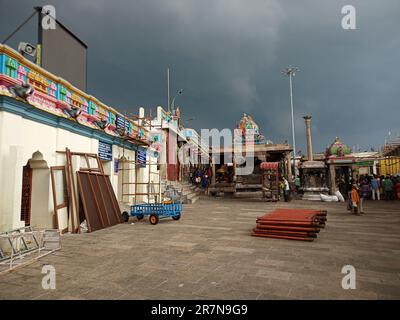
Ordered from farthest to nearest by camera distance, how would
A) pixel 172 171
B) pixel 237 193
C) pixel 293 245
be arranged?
pixel 237 193 → pixel 172 171 → pixel 293 245

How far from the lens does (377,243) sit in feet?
23.0

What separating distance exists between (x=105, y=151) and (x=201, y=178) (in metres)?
17.7

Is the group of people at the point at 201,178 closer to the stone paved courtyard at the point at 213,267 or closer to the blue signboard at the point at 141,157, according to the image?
the blue signboard at the point at 141,157

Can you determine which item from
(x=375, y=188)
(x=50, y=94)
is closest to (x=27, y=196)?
(x=50, y=94)

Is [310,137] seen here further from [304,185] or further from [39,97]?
[39,97]

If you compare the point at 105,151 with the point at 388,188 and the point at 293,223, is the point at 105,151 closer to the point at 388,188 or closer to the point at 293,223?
the point at 293,223

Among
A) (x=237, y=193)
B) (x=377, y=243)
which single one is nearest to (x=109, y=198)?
(x=377, y=243)

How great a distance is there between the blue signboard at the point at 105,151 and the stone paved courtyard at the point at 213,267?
4.50 m

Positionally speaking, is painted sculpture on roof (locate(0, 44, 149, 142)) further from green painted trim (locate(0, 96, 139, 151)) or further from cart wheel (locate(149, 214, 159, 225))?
cart wheel (locate(149, 214, 159, 225))

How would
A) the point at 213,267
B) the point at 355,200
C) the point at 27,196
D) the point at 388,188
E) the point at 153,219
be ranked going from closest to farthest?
the point at 213,267, the point at 27,196, the point at 153,219, the point at 355,200, the point at 388,188

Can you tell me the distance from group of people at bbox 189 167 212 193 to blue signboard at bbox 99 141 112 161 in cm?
1606

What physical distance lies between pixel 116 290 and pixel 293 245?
4.81 metres

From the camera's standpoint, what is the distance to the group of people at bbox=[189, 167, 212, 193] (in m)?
28.2

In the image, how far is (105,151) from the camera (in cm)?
1230
